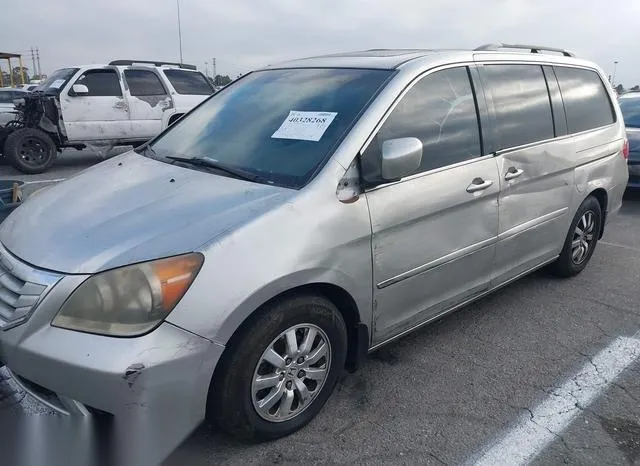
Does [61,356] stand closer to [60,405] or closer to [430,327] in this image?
[60,405]

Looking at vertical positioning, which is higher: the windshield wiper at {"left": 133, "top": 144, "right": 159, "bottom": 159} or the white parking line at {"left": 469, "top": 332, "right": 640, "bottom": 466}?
the windshield wiper at {"left": 133, "top": 144, "right": 159, "bottom": 159}

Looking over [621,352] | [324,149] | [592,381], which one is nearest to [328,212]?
[324,149]

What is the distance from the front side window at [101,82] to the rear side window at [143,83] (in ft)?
0.77

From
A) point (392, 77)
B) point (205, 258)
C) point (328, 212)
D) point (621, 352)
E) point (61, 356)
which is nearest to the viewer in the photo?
point (61, 356)

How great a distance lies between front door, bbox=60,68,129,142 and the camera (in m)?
10.2

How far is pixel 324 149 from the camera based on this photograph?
2650 mm

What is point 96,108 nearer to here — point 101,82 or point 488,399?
point 101,82

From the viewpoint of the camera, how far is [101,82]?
10.5 meters

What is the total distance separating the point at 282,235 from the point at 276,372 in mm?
606

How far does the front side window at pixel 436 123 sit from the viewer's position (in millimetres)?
2764

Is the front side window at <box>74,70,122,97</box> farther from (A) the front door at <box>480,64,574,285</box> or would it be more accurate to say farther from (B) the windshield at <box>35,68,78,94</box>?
(A) the front door at <box>480,64,574,285</box>

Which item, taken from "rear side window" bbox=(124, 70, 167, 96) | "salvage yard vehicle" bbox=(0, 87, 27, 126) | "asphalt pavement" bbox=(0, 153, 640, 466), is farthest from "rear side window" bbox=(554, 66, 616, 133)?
"salvage yard vehicle" bbox=(0, 87, 27, 126)

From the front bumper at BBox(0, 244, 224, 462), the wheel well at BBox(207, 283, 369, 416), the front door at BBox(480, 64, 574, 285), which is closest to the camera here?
the front bumper at BBox(0, 244, 224, 462)

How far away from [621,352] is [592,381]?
1.55 ft
